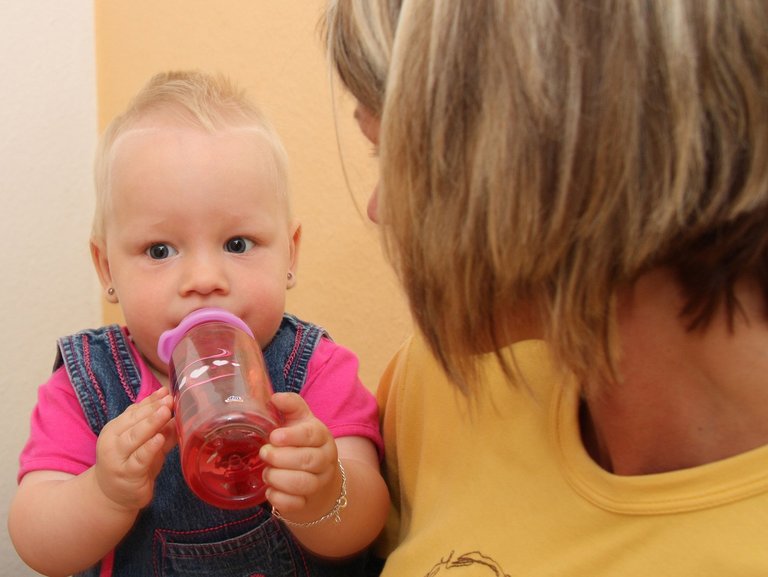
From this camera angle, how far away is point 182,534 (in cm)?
96

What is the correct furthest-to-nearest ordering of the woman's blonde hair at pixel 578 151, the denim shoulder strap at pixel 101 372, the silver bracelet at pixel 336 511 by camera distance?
the denim shoulder strap at pixel 101 372
the silver bracelet at pixel 336 511
the woman's blonde hair at pixel 578 151

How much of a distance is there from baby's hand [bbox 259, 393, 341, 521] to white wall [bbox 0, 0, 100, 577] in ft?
3.23

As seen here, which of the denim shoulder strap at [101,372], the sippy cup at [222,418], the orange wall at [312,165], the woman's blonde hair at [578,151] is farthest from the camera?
the orange wall at [312,165]

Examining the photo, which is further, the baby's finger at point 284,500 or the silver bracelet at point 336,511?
the silver bracelet at point 336,511

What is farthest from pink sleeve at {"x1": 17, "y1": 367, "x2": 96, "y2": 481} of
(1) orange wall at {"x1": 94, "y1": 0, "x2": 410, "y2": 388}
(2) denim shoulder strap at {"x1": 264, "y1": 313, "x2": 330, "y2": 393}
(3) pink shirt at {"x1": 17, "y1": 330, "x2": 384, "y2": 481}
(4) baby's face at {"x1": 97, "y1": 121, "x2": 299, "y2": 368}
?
(1) orange wall at {"x1": 94, "y1": 0, "x2": 410, "y2": 388}

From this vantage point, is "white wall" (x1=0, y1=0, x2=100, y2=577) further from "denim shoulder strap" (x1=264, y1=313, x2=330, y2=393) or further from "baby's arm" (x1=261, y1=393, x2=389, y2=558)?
"baby's arm" (x1=261, y1=393, x2=389, y2=558)

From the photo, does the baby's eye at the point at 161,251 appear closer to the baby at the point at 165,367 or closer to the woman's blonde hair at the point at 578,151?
the baby at the point at 165,367

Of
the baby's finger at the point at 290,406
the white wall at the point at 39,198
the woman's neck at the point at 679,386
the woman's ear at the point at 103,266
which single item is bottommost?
the white wall at the point at 39,198

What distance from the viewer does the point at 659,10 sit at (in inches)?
21.3

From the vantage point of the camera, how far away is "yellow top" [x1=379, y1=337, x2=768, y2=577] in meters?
0.63

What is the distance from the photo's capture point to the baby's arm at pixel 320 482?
0.74 meters

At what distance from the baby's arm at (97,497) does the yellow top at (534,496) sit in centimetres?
26

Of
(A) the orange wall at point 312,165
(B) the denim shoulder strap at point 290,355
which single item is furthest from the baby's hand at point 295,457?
(A) the orange wall at point 312,165

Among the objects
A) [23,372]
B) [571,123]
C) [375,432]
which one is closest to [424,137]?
[571,123]
